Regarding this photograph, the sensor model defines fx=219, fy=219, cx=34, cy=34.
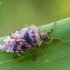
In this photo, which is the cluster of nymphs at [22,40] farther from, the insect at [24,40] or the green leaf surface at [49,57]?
the green leaf surface at [49,57]

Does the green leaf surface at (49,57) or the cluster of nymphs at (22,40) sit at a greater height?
the cluster of nymphs at (22,40)

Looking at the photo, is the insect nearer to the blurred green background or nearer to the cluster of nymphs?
the cluster of nymphs

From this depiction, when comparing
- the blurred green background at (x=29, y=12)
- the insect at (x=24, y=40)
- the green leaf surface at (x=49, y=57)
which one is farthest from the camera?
the blurred green background at (x=29, y=12)

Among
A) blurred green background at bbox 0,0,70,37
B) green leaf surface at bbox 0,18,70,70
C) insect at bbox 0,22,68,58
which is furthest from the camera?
blurred green background at bbox 0,0,70,37

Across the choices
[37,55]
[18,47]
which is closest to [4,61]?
[18,47]

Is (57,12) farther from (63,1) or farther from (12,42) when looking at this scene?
(12,42)

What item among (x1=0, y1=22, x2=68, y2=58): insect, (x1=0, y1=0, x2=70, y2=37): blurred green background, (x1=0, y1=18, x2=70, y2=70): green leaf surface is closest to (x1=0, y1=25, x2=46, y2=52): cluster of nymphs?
(x1=0, y1=22, x2=68, y2=58): insect

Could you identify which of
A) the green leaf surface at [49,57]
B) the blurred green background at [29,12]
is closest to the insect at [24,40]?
the green leaf surface at [49,57]

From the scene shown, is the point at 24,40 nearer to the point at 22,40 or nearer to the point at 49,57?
the point at 22,40
